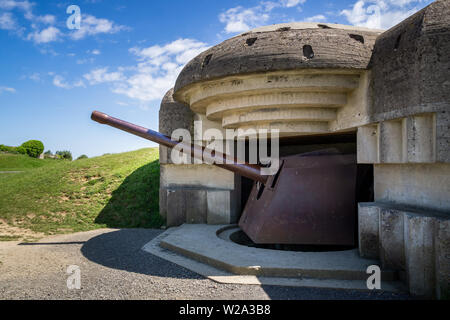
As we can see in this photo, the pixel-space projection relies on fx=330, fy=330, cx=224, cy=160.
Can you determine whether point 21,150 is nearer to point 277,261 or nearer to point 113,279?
point 113,279

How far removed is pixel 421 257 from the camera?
3002 mm

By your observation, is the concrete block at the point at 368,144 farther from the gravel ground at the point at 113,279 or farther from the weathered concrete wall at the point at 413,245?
the gravel ground at the point at 113,279

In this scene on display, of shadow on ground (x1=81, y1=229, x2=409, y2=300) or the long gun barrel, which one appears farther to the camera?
the long gun barrel

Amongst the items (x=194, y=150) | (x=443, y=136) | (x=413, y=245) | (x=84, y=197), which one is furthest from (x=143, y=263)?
(x=84, y=197)

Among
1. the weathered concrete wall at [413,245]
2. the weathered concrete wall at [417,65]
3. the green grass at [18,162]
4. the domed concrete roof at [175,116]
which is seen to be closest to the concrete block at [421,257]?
the weathered concrete wall at [413,245]

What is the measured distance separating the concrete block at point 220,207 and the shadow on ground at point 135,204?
116 cm

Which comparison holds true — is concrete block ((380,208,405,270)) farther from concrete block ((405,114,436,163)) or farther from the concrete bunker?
concrete block ((405,114,436,163))

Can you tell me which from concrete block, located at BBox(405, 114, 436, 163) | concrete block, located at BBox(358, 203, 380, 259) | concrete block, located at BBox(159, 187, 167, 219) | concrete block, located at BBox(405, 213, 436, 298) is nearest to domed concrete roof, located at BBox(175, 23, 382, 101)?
concrete block, located at BBox(405, 114, 436, 163)

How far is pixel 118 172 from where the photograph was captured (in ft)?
30.2

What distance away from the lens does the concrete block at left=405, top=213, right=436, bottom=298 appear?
2955mm

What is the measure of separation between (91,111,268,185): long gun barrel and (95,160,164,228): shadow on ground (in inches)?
86.5

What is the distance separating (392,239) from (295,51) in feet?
7.77

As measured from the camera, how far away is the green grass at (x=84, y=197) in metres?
6.90
